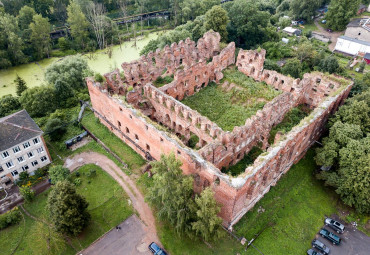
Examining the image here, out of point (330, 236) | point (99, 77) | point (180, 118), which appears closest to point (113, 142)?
point (99, 77)

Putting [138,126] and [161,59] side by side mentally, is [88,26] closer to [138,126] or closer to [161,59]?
[161,59]

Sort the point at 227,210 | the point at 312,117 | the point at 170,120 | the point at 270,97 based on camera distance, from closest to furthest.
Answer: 1. the point at 227,210
2. the point at 312,117
3. the point at 170,120
4. the point at 270,97

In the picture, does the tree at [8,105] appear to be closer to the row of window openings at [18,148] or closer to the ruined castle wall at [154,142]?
the ruined castle wall at [154,142]

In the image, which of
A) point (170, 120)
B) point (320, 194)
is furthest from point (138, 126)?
point (320, 194)

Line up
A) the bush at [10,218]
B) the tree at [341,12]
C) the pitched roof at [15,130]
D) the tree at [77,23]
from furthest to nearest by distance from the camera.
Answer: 1. the tree at [341,12]
2. the tree at [77,23]
3. the pitched roof at [15,130]
4. the bush at [10,218]

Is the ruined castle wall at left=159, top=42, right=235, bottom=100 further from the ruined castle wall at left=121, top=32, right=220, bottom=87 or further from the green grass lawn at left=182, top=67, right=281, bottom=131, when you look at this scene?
the ruined castle wall at left=121, top=32, right=220, bottom=87

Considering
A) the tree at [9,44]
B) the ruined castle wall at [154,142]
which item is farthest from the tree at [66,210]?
the tree at [9,44]

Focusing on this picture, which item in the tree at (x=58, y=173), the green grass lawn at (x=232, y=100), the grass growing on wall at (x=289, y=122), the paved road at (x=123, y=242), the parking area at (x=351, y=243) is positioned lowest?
the parking area at (x=351, y=243)
